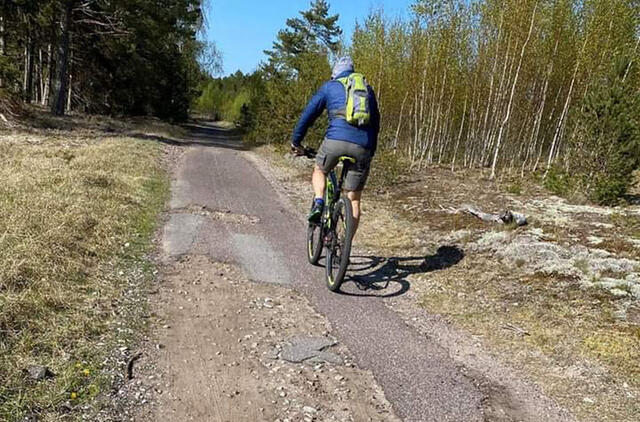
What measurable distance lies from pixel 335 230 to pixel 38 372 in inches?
107

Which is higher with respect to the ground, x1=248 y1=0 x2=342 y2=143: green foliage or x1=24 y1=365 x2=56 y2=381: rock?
x1=248 y1=0 x2=342 y2=143: green foliage

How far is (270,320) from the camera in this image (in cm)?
367

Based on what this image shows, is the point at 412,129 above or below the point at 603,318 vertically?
above

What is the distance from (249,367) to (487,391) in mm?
1461

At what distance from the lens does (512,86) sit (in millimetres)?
13062

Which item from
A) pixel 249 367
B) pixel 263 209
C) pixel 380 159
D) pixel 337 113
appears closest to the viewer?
pixel 249 367

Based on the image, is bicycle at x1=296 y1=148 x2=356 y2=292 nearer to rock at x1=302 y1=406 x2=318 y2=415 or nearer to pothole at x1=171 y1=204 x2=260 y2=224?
rock at x1=302 y1=406 x2=318 y2=415

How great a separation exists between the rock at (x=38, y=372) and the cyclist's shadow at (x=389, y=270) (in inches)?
96.6

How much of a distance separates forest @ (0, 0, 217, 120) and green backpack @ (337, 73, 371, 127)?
1328cm

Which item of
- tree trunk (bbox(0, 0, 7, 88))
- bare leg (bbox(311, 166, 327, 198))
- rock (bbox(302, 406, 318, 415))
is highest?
tree trunk (bbox(0, 0, 7, 88))

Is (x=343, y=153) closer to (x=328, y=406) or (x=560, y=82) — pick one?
(x=328, y=406)

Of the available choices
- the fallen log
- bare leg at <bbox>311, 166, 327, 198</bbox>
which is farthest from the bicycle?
the fallen log

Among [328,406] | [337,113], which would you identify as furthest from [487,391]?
[337,113]

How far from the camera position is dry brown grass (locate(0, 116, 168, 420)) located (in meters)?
2.52
